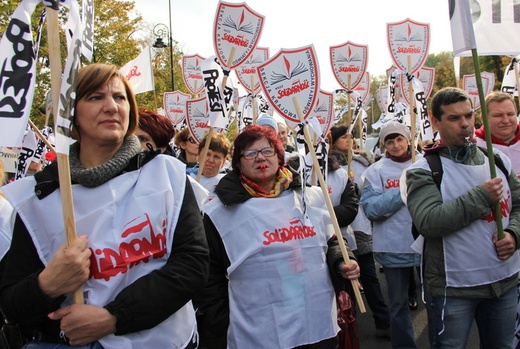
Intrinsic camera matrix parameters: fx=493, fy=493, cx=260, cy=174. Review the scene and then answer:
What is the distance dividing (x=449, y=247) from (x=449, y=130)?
70cm

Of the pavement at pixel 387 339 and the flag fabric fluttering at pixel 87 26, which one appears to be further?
the pavement at pixel 387 339

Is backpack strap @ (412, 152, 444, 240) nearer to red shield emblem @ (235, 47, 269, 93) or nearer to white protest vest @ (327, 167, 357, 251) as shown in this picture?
white protest vest @ (327, 167, 357, 251)

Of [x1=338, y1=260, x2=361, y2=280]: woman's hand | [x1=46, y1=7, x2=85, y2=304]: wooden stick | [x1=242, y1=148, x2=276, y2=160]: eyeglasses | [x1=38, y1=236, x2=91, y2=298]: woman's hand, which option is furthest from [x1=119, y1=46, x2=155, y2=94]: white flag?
[x1=38, y1=236, x2=91, y2=298]: woman's hand

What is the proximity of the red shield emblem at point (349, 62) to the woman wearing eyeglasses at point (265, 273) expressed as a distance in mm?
5475

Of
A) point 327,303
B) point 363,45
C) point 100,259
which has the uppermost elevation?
point 363,45

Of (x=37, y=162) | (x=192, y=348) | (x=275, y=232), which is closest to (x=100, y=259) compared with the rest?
(x=192, y=348)

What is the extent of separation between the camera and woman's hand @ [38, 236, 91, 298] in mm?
1672

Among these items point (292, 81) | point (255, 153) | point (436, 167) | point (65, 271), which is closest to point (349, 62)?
point (292, 81)

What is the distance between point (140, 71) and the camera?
5.76 m

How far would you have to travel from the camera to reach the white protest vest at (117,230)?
5.84 feet

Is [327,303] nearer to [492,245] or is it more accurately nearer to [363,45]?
[492,245]

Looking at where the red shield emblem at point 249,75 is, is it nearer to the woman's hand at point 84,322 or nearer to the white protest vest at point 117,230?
the white protest vest at point 117,230

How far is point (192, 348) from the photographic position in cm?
199

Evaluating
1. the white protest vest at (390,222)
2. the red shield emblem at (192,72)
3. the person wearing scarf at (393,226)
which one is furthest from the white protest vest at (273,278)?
the red shield emblem at (192,72)
